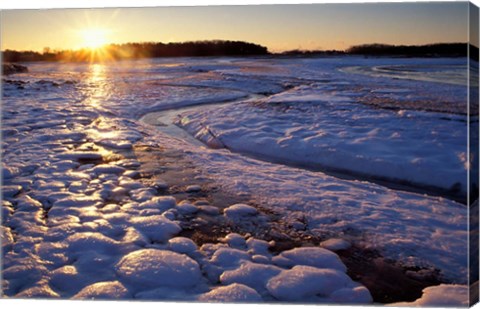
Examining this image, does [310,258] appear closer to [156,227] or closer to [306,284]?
[306,284]

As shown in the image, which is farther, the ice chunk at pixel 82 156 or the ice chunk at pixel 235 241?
the ice chunk at pixel 82 156

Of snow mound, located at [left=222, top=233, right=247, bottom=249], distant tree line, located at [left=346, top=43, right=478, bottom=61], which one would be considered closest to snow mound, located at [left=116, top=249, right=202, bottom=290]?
snow mound, located at [left=222, top=233, right=247, bottom=249]

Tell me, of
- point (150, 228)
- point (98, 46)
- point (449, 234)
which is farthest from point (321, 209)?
point (98, 46)

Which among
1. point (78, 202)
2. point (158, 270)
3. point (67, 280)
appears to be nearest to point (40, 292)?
point (67, 280)

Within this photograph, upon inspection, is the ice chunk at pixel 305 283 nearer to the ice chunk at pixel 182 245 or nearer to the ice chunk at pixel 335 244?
the ice chunk at pixel 335 244

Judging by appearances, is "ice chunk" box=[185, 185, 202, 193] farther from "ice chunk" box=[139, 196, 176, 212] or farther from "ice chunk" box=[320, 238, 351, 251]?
"ice chunk" box=[320, 238, 351, 251]

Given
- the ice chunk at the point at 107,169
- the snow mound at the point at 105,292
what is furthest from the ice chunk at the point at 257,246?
the ice chunk at the point at 107,169
